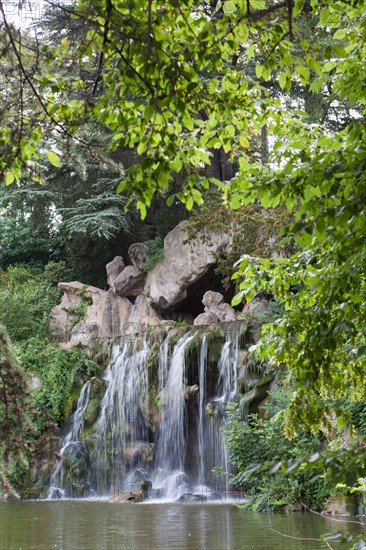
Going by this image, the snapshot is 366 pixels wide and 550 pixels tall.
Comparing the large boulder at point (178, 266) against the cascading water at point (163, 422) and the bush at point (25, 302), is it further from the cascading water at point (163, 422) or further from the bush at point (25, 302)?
the bush at point (25, 302)

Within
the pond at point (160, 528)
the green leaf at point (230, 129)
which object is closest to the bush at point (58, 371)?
the pond at point (160, 528)

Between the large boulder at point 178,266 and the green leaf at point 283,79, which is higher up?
the large boulder at point 178,266

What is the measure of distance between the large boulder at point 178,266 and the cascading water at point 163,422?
338cm

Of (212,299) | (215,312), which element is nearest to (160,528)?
(215,312)

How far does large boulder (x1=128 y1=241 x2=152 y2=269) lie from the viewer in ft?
75.8

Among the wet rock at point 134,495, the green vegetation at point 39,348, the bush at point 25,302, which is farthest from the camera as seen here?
the bush at point 25,302

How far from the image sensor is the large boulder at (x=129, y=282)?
23047 millimetres

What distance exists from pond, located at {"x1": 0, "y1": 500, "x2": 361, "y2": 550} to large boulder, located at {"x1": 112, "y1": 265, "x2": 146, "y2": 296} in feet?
32.9

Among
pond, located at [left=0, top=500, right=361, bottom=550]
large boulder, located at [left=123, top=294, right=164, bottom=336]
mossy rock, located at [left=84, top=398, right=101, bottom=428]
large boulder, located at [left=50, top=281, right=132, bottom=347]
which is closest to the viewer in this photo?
pond, located at [left=0, top=500, right=361, bottom=550]

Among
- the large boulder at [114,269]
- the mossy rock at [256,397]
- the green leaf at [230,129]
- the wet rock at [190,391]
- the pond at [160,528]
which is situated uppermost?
the large boulder at [114,269]

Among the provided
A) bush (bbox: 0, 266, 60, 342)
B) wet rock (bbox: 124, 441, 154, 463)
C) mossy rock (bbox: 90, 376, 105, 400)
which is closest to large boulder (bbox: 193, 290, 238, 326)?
mossy rock (bbox: 90, 376, 105, 400)

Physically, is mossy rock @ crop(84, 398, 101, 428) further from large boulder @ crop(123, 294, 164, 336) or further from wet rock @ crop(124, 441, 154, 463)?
large boulder @ crop(123, 294, 164, 336)

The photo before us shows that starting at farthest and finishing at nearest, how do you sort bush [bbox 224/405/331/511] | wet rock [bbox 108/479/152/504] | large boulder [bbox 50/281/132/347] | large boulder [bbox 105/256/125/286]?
large boulder [bbox 105/256/125/286]
large boulder [bbox 50/281/132/347]
wet rock [bbox 108/479/152/504]
bush [bbox 224/405/331/511]

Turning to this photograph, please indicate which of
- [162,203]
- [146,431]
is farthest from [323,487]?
[162,203]
